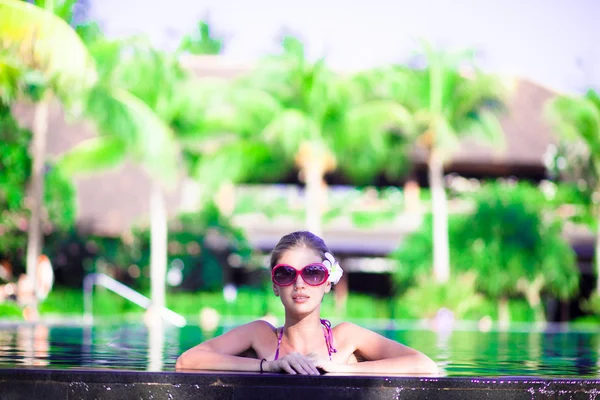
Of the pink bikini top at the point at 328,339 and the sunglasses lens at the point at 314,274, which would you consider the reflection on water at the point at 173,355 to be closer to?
the pink bikini top at the point at 328,339

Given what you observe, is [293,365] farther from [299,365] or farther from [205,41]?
[205,41]

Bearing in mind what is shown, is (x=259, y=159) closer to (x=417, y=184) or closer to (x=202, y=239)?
(x=202, y=239)

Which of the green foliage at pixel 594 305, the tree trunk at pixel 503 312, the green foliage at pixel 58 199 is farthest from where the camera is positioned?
the green foliage at pixel 58 199

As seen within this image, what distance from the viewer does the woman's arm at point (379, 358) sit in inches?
171

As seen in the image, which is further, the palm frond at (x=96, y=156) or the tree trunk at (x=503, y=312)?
the tree trunk at (x=503, y=312)

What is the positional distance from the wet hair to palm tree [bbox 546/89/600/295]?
26.0 metres

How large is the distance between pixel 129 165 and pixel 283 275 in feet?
110

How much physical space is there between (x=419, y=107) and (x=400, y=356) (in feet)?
81.1

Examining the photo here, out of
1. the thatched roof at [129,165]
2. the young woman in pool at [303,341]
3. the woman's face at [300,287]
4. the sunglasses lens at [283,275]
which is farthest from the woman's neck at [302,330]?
the thatched roof at [129,165]

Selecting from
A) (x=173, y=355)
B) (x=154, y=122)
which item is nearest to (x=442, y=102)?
(x=154, y=122)

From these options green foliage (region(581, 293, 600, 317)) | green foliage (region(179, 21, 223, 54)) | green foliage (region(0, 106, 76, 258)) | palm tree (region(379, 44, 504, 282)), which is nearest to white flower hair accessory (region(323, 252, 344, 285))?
green foliage (region(0, 106, 76, 258))

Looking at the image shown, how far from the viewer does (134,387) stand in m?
4.02

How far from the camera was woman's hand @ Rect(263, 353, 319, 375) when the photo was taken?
4.11 m

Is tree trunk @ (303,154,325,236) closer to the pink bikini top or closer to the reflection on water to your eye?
the reflection on water
